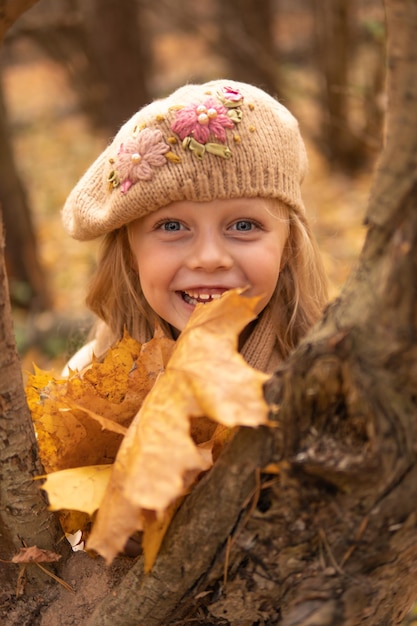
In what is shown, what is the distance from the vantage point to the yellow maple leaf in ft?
3.14

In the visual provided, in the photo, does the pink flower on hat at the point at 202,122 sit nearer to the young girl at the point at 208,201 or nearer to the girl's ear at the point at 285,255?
the young girl at the point at 208,201

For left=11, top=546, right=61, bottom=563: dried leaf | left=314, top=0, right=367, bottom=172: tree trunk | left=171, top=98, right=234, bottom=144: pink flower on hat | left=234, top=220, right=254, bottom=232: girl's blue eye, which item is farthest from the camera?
left=314, top=0, right=367, bottom=172: tree trunk

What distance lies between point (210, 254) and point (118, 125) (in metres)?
4.90

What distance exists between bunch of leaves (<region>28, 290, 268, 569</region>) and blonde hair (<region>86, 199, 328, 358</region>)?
0.60 metres

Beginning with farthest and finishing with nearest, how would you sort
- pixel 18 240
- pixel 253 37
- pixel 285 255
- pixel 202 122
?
pixel 253 37 → pixel 18 240 → pixel 285 255 → pixel 202 122

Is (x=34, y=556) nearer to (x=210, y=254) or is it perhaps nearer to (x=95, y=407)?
(x=95, y=407)

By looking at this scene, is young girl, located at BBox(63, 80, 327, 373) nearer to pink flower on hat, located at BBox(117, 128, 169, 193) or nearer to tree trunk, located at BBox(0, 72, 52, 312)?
pink flower on hat, located at BBox(117, 128, 169, 193)

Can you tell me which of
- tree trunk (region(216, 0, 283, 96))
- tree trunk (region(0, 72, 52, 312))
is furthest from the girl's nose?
tree trunk (region(216, 0, 283, 96))

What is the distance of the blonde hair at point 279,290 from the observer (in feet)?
6.37

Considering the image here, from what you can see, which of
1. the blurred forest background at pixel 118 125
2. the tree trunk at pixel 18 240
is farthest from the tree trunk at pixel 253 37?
the tree trunk at pixel 18 240

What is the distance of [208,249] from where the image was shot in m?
1.67

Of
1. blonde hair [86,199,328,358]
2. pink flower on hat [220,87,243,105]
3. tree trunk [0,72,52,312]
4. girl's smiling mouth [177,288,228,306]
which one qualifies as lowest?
tree trunk [0,72,52,312]

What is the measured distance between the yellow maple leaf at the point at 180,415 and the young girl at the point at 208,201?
22.3 inches

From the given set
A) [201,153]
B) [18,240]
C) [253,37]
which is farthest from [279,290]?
[253,37]
